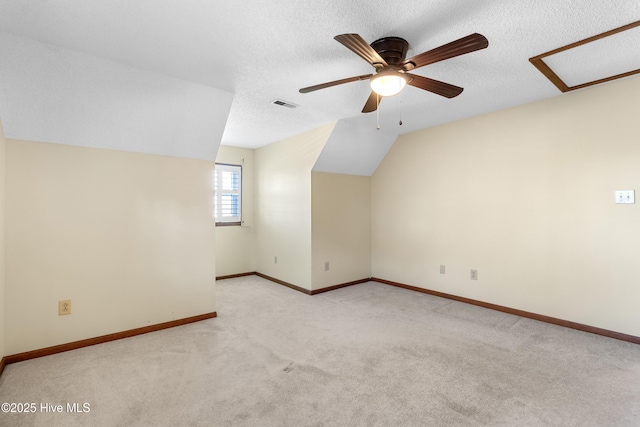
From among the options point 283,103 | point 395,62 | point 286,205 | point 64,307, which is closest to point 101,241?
point 64,307

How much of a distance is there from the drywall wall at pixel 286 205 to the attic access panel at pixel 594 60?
2.20 metres

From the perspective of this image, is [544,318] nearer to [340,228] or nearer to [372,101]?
[340,228]

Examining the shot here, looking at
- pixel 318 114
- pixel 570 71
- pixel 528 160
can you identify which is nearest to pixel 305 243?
pixel 318 114

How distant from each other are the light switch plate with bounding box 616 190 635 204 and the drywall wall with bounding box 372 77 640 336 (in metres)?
0.05

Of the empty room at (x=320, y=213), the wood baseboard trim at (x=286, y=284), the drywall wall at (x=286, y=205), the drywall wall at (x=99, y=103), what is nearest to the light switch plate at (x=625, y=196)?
the empty room at (x=320, y=213)

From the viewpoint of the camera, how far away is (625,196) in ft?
8.67

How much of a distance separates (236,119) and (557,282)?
392cm

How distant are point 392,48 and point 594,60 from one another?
1.68 metres

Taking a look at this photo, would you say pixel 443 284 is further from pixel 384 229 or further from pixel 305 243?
pixel 305 243

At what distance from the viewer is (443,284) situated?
396 cm

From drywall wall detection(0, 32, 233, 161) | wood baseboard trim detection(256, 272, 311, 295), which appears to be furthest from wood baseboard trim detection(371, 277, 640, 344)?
drywall wall detection(0, 32, 233, 161)

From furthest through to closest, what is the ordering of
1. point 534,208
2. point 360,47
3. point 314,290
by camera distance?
point 314,290 → point 534,208 → point 360,47

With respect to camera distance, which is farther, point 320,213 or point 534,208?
point 320,213

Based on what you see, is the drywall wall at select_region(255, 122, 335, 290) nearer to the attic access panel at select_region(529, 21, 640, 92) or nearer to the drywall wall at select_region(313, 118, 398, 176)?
the drywall wall at select_region(313, 118, 398, 176)
